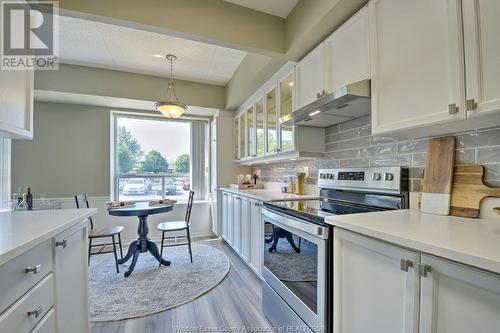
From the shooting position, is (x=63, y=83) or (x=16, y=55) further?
(x=63, y=83)

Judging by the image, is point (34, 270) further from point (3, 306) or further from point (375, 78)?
point (375, 78)

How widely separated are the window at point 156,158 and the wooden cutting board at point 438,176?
146 inches

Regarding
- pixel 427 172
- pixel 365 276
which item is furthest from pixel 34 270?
pixel 427 172

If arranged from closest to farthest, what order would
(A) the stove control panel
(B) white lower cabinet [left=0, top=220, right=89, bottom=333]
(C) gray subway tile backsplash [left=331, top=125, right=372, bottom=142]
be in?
(B) white lower cabinet [left=0, top=220, right=89, bottom=333], (A) the stove control panel, (C) gray subway tile backsplash [left=331, top=125, right=372, bottom=142]

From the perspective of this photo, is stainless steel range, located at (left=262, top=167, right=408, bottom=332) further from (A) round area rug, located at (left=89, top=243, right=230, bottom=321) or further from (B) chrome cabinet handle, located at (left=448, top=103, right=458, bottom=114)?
(A) round area rug, located at (left=89, top=243, right=230, bottom=321)

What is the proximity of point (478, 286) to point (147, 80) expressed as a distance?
13.1 ft

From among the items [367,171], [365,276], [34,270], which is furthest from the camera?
[367,171]

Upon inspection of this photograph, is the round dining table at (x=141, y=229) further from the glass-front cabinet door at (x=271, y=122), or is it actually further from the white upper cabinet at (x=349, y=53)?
the white upper cabinet at (x=349, y=53)

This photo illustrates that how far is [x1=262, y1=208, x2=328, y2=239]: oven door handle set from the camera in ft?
4.25

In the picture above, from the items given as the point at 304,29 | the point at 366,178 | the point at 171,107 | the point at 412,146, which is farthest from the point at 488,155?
the point at 171,107

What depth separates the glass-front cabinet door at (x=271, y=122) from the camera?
2680 mm

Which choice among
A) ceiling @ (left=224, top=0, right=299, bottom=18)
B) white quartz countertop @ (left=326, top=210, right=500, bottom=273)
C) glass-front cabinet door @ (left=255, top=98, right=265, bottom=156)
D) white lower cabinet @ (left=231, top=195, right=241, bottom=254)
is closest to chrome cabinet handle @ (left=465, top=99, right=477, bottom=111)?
white quartz countertop @ (left=326, top=210, right=500, bottom=273)

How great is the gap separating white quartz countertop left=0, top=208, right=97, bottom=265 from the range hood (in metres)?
1.70

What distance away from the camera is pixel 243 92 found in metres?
3.23
